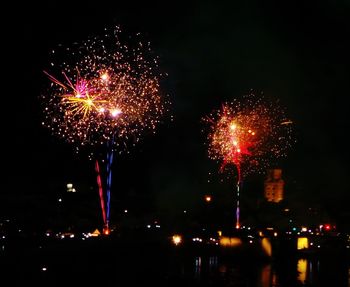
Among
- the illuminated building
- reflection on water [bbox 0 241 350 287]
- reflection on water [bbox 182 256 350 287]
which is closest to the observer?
reflection on water [bbox 0 241 350 287]

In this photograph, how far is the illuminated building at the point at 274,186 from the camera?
3029 inches

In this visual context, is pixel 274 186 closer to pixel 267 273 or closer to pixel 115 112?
pixel 267 273

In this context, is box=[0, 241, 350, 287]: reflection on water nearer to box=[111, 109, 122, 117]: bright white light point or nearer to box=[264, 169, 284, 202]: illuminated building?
box=[111, 109, 122, 117]: bright white light point

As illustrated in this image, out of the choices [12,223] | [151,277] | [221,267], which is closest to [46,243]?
[151,277]

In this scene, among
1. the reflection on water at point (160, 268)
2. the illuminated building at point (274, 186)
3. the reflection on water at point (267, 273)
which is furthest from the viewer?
the illuminated building at point (274, 186)

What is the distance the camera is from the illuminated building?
3029 inches

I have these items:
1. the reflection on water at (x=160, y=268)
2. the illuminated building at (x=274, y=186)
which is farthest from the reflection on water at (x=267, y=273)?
the illuminated building at (x=274, y=186)

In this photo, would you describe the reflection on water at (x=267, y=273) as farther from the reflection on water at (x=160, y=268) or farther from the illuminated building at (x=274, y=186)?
the illuminated building at (x=274, y=186)

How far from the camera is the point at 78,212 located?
1684 inches

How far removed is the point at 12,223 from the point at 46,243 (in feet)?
29.1

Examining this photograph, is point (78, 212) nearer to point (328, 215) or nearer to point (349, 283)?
point (349, 283)

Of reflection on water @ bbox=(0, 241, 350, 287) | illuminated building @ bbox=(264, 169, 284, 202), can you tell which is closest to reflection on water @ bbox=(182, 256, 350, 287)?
reflection on water @ bbox=(0, 241, 350, 287)

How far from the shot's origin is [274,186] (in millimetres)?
78062

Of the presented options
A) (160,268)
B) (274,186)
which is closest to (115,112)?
(160,268)
